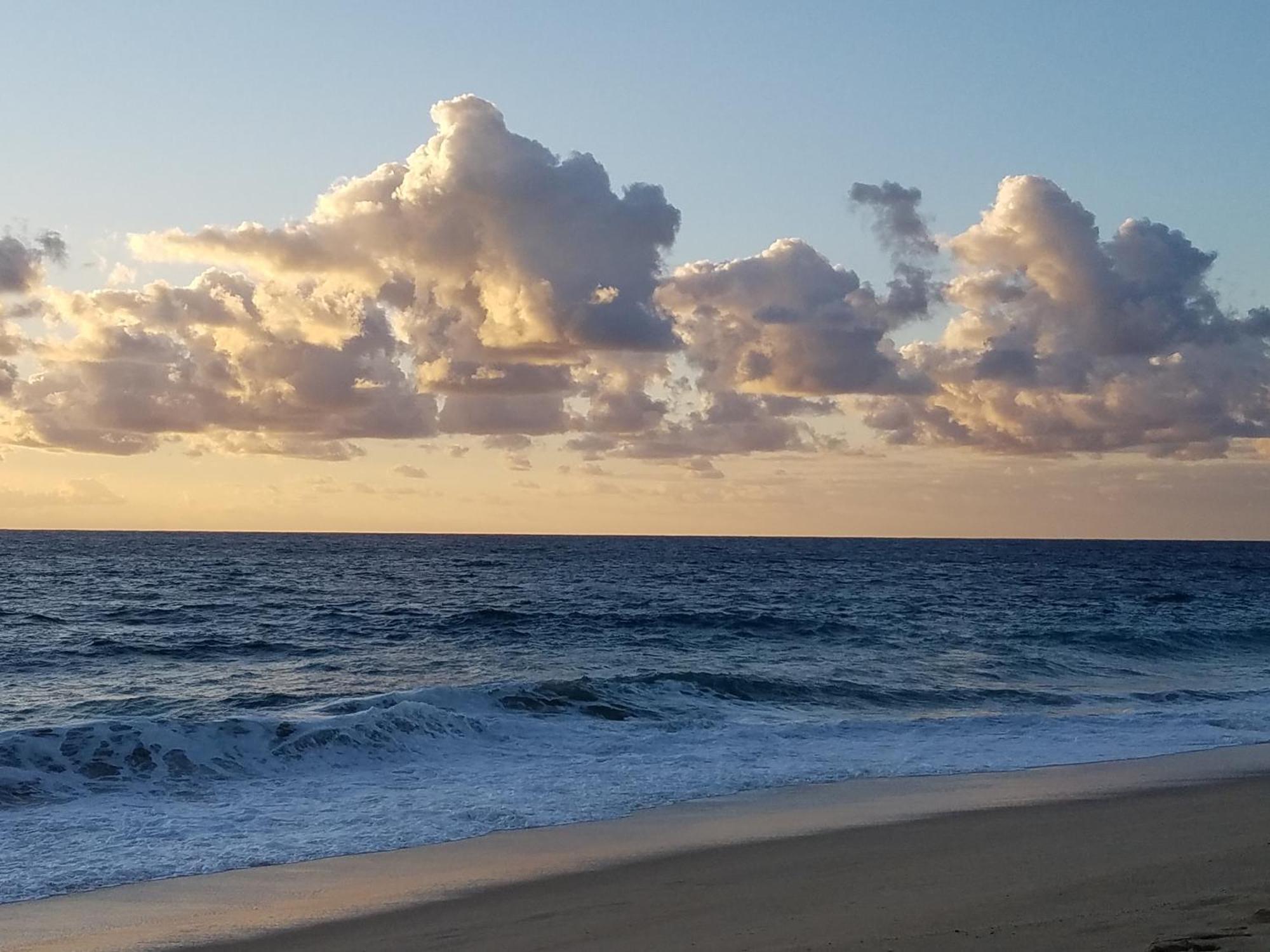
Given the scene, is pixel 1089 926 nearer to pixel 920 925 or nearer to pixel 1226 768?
pixel 920 925

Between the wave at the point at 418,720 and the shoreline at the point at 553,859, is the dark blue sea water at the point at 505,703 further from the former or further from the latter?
the shoreline at the point at 553,859

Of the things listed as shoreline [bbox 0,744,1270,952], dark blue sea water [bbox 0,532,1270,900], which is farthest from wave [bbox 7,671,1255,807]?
shoreline [bbox 0,744,1270,952]

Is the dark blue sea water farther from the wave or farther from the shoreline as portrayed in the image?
the shoreline

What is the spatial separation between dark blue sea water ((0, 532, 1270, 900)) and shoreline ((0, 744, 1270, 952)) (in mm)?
625

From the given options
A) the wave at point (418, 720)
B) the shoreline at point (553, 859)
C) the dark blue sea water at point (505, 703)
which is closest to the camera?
the shoreline at point (553, 859)

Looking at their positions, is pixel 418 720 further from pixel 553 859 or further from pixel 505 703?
pixel 553 859

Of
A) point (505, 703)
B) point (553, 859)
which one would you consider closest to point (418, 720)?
point (505, 703)

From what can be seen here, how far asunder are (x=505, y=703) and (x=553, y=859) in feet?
34.9

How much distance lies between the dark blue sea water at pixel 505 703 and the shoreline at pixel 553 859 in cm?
62

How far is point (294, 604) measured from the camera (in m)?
48.0

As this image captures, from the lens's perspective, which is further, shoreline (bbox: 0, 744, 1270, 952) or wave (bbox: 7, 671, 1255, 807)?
wave (bbox: 7, 671, 1255, 807)

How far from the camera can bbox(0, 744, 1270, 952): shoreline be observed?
29.8 feet

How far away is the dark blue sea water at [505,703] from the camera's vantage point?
1360 centimetres

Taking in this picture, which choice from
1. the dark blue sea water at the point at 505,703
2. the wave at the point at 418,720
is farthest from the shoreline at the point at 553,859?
the wave at the point at 418,720
